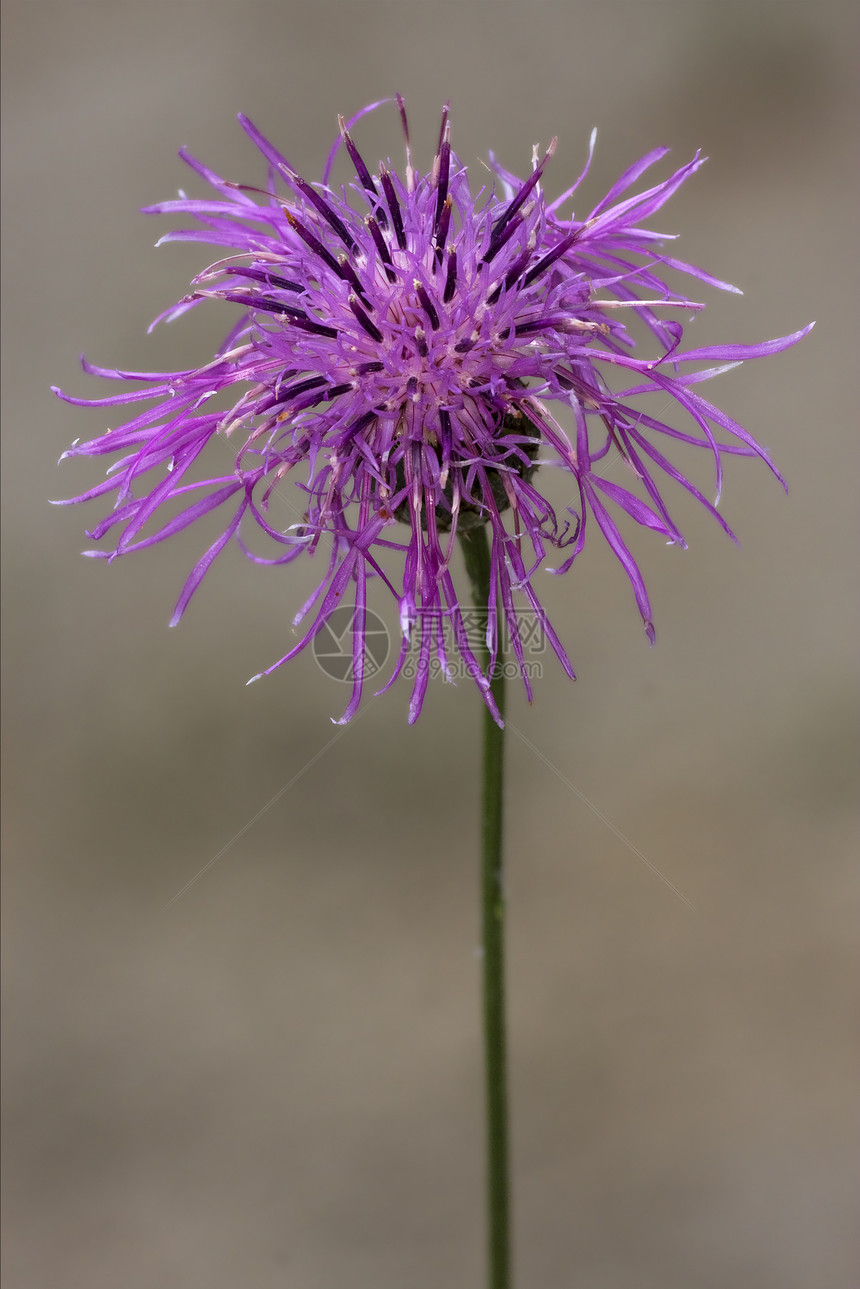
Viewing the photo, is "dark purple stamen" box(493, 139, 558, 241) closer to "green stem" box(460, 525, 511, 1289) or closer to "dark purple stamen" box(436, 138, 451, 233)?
"dark purple stamen" box(436, 138, 451, 233)

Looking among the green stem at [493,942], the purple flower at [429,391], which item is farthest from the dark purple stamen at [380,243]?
the green stem at [493,942]

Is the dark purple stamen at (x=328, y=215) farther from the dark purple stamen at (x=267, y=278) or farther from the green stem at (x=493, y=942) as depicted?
the green stem at (x=493, y=942)

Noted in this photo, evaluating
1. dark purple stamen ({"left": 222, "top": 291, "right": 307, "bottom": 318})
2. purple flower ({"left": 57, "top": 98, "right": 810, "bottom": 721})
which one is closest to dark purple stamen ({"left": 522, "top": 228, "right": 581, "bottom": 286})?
purple flower ({"left": 57, "top": 98, "right": 810, "bottom": 721})

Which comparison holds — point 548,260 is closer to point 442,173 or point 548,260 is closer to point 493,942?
point 442,173

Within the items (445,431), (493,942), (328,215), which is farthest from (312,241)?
(493,942)

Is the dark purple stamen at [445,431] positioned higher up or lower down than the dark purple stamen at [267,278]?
lower down

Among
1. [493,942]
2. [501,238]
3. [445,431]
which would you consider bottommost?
[493,942]

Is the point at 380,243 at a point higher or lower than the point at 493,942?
higher
